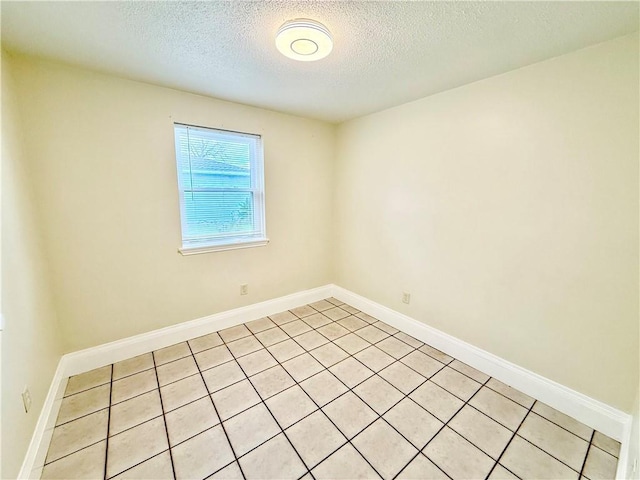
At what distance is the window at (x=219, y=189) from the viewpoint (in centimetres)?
245

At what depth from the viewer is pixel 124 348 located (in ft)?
7.41

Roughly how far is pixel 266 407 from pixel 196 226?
66.4 inches

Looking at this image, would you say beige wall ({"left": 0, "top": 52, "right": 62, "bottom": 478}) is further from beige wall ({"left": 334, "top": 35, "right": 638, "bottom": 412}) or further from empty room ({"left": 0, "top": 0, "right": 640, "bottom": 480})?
beige wall ({"left": 334, "top": 35, "right": 638, "bottom": 412})

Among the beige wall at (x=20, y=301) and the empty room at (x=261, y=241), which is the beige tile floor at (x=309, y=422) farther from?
the beige wall at (x=20, y=301)

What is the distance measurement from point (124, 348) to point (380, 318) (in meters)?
2.46

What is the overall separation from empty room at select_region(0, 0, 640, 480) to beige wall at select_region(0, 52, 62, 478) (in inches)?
0.8

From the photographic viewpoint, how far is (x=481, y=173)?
208cm

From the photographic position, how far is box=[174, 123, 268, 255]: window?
2.45 m

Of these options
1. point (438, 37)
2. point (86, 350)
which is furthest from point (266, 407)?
point (438, 37)

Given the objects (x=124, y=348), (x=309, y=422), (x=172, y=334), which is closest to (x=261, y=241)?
(x=172, y=334)

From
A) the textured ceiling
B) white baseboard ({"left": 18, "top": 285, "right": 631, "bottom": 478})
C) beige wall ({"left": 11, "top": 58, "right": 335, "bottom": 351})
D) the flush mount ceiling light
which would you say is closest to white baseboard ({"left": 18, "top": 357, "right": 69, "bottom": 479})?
white baseboard ({"left": 18, "top": 285, "right": 631, "bottom": 478})

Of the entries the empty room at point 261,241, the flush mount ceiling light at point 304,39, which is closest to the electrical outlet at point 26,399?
the empty room at point 261,241

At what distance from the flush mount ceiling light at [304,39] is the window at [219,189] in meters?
1.33

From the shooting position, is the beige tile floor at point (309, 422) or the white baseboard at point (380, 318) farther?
the white baseboard at point (380, 318)
